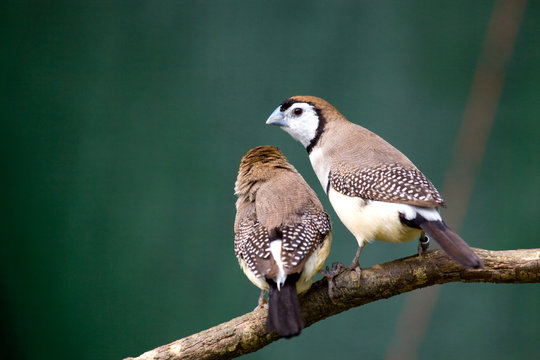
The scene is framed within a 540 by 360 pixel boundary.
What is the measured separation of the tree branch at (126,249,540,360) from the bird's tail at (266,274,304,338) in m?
0.30

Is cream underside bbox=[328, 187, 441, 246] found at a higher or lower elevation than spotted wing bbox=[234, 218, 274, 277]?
higher

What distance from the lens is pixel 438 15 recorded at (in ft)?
13.0

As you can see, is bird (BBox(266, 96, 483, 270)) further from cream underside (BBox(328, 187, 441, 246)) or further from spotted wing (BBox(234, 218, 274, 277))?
spotted wing (BBox(234, 218, 274, 277))

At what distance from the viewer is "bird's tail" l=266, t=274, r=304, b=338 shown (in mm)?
1863

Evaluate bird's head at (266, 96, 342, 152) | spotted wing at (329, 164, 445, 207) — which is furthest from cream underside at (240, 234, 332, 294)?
bird's head at (266, 96, 342, 152)

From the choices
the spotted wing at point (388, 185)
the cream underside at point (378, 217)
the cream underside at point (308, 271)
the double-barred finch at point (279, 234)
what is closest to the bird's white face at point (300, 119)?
the double-barred finch at point (279, 234)

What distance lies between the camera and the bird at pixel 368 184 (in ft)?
7.10

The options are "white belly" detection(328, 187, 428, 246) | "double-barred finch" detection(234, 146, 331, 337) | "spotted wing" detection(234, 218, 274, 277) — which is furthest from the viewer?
"white belly" detection(328, 187, 428, 246)

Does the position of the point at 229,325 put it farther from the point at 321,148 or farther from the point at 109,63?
the point at 109,63

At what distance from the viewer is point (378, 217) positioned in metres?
2.28

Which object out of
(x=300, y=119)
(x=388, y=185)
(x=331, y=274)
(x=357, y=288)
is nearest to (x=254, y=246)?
(x=331, y=274)

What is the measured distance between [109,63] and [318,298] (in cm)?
263

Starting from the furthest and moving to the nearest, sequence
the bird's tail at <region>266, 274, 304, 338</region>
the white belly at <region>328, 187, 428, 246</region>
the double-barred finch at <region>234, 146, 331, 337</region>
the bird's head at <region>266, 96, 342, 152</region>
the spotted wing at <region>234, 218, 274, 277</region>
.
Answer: the bird's head at <region>266, 96, 342, 152</region> < the white belly at <region>328, 187, 428, 246</region> < the spotted wing at <region>234, 218, 274, 277</region> < the double-barred finch at <region>234, 146, 331, 337</region> < the bird's tail at <region>266, 274, 304, 338</region>

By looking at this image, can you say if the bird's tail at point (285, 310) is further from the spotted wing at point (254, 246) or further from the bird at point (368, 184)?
the bird at point (368, 184)
